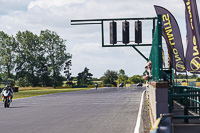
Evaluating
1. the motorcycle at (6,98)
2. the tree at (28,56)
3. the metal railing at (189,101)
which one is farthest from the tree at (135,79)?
the metal railing at (189,101)

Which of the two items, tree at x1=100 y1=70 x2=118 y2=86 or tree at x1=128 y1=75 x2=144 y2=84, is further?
tree at x1=100 y1=70 x2=118 y2=86

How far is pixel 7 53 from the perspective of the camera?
343ft

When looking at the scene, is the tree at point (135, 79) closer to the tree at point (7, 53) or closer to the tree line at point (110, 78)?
the tree line at point (110, 78)

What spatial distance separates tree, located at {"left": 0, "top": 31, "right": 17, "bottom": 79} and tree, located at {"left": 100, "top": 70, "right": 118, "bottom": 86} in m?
38.6

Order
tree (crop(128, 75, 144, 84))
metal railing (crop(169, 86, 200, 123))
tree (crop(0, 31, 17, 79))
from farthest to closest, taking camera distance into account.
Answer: tree (crop(128, 75, 144, 84)) < tree (crop(0, 31, 17, 79)) < metal railing (crop(169, 86, 200, 123))

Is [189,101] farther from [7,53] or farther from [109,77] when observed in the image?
[109,77]

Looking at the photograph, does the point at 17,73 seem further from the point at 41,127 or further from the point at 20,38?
the point at 41,127

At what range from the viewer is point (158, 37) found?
8766 mm

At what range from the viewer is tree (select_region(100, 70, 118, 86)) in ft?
442

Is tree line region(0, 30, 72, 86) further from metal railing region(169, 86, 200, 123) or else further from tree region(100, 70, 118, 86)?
metal railing region(169, 86, 200, 123)

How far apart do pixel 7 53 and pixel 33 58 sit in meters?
8.25

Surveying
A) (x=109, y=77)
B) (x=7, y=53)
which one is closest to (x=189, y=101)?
(x=7, y=53)

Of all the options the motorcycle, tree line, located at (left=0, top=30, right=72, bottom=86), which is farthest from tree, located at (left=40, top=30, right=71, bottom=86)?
the motorcycle

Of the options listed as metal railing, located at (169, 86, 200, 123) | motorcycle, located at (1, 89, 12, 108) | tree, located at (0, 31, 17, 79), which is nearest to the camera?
metal railing, located at (169, 86, 200, 123)
